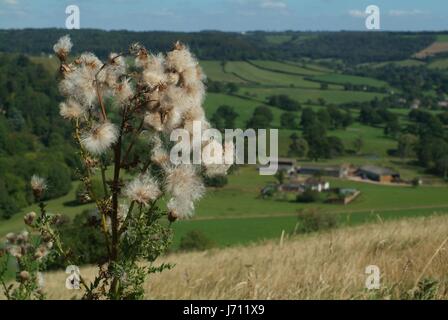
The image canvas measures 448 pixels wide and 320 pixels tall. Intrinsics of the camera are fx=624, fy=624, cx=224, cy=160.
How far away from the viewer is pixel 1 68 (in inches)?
2864

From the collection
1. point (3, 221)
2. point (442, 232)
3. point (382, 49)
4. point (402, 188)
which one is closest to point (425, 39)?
point (382, 49)

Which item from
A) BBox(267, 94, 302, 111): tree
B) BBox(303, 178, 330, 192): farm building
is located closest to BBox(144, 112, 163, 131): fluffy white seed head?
BBox(303, 178, 330, 192): farm building

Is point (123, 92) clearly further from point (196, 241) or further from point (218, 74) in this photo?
point (218, 74)

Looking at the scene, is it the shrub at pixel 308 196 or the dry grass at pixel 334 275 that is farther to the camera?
the shrub at pixel 308 196

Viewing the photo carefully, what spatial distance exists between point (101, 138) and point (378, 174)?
158 ft

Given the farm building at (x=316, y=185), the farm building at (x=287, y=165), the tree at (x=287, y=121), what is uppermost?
the tree at (x=287, y=121)

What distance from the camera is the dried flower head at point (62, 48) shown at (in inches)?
81.0

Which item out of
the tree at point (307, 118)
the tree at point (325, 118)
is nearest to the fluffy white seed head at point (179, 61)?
the tree at point (307, 118)

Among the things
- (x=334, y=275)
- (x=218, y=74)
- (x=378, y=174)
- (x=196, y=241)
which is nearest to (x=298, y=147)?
(x=378, y=174)

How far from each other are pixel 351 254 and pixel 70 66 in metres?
3.90

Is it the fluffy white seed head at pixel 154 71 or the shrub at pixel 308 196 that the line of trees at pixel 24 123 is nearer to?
the shrub at pixel 308 196

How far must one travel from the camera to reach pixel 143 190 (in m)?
1.90
